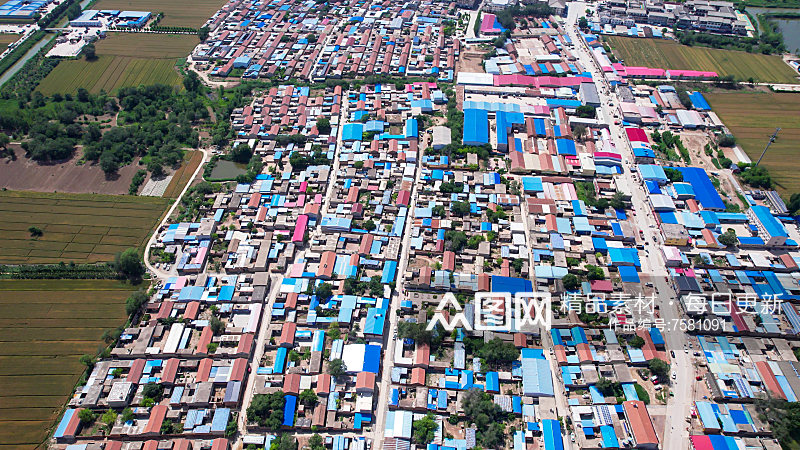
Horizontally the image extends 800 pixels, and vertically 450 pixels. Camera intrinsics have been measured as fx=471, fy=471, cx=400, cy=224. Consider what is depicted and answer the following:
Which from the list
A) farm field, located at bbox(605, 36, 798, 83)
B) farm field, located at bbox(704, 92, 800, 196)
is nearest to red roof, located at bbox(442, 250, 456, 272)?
farm field, located at bbox(704, 92, 800, 196)

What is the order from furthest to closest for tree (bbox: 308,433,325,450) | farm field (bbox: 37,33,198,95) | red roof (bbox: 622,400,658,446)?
farm field (bbox: 37,33,198,95) < red roof (bbox: 622,400,658,446) < tree (bbox: 308,433,325,450)

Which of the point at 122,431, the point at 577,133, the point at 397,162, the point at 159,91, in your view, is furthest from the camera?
the point at 159,91

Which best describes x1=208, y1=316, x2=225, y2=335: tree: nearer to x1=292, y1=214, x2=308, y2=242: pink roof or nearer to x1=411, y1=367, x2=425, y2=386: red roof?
x1=292, y1=214, x2=308, y2=242: pink roof

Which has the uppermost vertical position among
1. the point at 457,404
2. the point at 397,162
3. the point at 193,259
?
the point at 397,162

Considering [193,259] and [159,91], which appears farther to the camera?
[159,91]

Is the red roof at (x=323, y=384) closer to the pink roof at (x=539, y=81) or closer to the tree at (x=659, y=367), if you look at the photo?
the tree at (x=659, y=367)

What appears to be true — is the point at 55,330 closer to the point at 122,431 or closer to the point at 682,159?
the point at 122,431

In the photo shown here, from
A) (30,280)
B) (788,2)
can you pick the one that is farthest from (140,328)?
(788,2)
